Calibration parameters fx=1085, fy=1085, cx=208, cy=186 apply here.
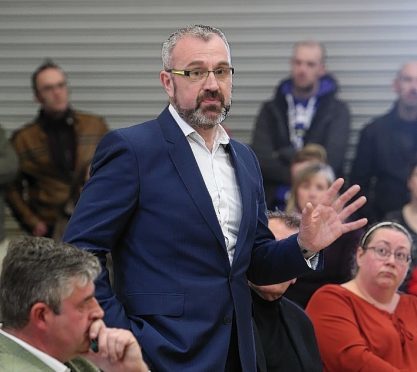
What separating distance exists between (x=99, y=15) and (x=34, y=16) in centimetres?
48

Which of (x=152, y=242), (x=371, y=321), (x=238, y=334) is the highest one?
(x=152, y=242)

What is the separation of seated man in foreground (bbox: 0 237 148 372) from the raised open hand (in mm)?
795

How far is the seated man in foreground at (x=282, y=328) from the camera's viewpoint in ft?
14.1

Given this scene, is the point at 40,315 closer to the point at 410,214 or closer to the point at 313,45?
the point at 410,214

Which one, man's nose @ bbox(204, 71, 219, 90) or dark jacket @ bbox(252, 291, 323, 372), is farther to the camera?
dark jacket @ bbox(252, 291, 323, 372)

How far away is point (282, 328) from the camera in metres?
4.41

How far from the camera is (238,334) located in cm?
344

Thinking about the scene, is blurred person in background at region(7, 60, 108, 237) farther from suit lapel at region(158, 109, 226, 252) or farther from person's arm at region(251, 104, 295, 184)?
suit lapel at region(158, 109, 226, 252)

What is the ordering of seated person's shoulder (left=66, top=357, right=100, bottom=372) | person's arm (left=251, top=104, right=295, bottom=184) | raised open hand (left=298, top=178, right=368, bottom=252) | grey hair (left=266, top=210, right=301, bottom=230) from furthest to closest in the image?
person's arm (left=251, top=104, right=295, bottom=184), grey hair (left=266, top=210, right=301, bottom=230), raised open hand (left=298, top=178, right=368, bottom=252), seated person's shoulder (left=66, top=357, right=100, bottom=372)

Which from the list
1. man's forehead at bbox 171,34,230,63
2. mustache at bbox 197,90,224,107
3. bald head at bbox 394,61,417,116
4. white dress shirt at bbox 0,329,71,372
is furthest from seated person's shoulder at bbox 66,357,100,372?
bald head at bbox 394,61,417,116

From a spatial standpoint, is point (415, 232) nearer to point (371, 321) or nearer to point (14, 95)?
point (371, 321)

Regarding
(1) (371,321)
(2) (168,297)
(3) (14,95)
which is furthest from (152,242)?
(3) (14,95)

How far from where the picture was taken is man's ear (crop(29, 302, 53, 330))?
2738mm

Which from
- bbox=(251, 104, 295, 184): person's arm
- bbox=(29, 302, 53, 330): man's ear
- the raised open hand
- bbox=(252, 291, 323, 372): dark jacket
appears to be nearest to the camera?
bbox=(29, 302, 53, 330): man's ear
